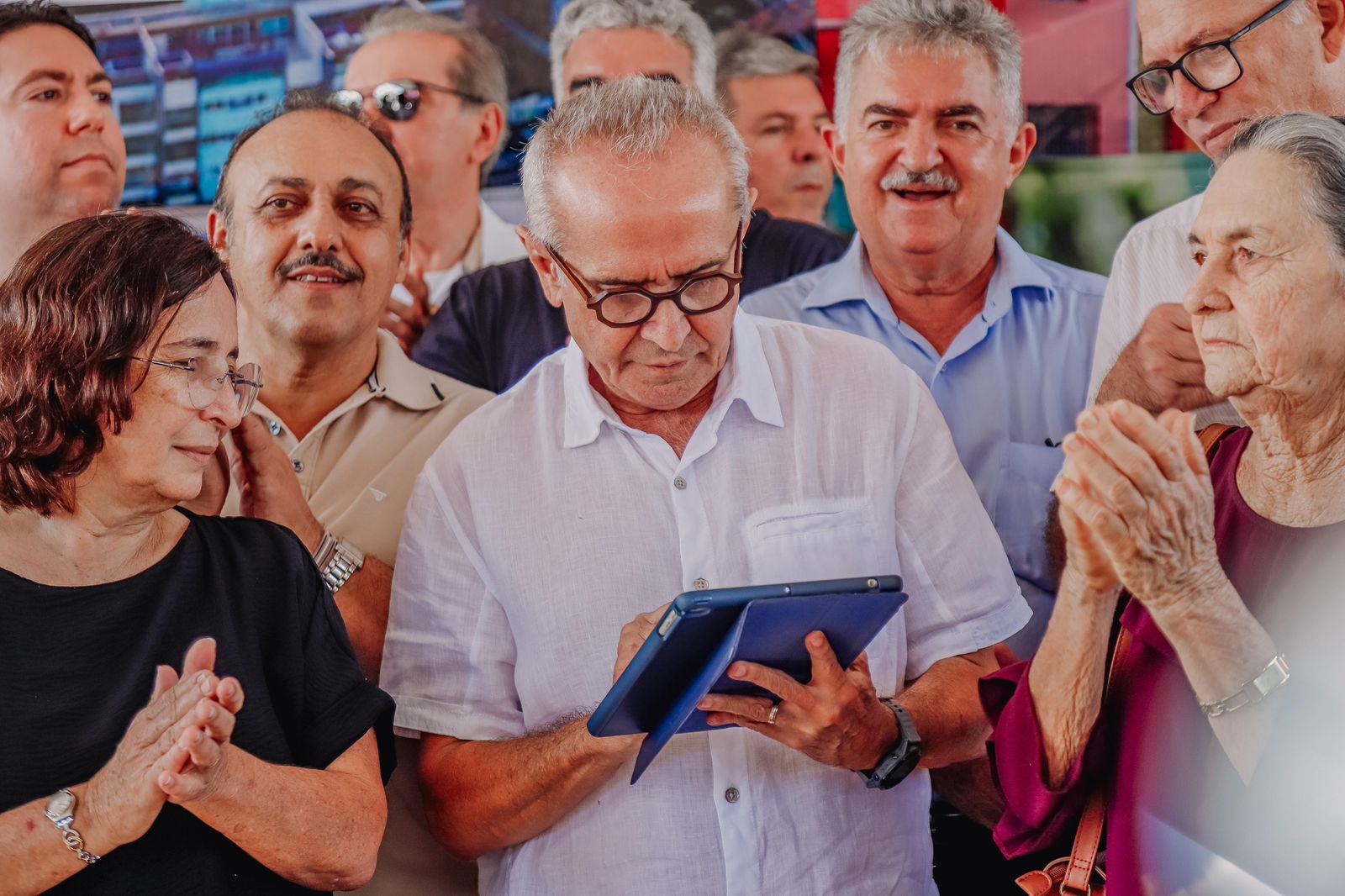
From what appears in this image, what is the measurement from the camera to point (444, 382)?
3.10m

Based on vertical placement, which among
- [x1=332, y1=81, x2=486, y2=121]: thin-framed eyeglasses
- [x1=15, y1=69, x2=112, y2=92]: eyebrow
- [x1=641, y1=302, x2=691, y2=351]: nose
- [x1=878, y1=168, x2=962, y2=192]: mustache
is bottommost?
[x1=641, y1=302, x2=691, y2=351]: nose

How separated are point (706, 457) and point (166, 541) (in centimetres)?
88

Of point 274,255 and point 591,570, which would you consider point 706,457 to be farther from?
point 274,255

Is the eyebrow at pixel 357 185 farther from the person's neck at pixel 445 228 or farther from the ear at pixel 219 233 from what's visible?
the person's neck at pixel 445 228

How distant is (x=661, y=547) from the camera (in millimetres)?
2365

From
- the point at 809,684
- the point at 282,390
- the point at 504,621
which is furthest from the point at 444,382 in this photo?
the point at 809,684

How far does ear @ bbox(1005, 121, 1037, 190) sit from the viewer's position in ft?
10.8

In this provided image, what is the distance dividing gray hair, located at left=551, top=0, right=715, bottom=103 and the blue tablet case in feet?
6.76

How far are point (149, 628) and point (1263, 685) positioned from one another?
1.52 meters

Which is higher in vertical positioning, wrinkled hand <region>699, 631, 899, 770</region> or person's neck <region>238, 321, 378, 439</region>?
person's neck <region>238, 321, 378, 439</region>

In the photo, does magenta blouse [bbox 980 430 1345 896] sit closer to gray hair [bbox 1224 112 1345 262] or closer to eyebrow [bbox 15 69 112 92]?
gray hair [bbox 1224 112 1345 262]

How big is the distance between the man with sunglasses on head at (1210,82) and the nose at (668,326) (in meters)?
0.88

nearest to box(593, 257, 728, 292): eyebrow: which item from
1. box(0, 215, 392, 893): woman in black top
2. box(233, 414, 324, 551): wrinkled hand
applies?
box(0, 215, 392, 893): woman in black top

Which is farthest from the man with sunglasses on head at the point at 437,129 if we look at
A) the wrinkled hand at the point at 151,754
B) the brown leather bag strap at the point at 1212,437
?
the brown leather bag strap at the point at 1212,437
